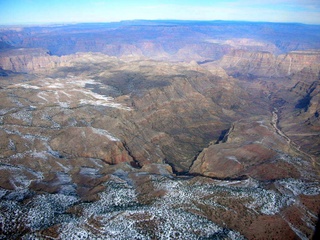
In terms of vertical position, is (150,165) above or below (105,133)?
above

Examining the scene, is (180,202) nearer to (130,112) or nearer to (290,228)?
(290,228)

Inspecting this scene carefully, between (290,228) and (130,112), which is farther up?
(290,228)

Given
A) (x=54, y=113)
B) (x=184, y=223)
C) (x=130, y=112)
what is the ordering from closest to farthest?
(x=184, y=223), (x=54, y=113), (x=130, y=112)

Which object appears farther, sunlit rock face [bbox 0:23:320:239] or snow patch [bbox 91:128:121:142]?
snow patch [bbox 91:128:121:142]

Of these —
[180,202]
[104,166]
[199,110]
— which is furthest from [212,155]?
[199,110]

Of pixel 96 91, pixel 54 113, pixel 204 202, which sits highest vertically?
pixel 204 202

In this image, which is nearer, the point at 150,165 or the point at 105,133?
the point at 150,165

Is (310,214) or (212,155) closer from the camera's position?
(310,214)

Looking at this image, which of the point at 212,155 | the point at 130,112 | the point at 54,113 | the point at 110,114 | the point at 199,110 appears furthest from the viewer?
the point at 199,110

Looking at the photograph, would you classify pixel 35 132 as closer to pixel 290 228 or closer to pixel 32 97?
pixel 32 97

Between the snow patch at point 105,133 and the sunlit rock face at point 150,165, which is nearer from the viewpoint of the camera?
the sunlit rock face at point 150,165
